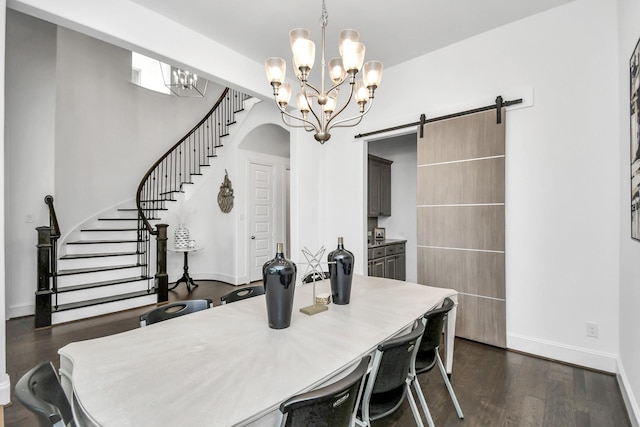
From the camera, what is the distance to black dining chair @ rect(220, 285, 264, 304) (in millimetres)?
2160

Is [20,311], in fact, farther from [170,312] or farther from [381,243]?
[381,243]

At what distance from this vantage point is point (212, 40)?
3.25m

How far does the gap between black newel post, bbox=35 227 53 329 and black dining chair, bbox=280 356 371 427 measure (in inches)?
159

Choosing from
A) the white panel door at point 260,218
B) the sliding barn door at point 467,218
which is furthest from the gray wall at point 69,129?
the sliding barn door at point 467,218

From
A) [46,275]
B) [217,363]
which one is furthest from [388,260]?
[46,275]

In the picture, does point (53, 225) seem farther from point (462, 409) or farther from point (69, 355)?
point (462, 409)

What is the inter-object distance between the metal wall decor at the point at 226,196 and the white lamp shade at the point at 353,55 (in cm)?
441

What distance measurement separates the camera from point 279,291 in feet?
4.97

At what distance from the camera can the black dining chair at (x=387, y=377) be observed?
129 cm

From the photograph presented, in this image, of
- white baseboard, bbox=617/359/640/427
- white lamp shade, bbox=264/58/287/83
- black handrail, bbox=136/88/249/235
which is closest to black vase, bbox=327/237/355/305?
white lamp shade, bbox=264/58/287/83

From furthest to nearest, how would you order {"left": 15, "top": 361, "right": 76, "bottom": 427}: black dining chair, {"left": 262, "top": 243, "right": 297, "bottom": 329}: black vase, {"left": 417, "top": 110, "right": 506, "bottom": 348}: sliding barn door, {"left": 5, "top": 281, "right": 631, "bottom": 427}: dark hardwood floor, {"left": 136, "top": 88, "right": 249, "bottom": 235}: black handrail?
{"left": 136, "top": 88, "right": 249, "bottom": 235}: black handrail, {"left": 417, "top": 110, "right": 506, "bottom": 348}: sliding barn door, {"left": 5, "top": 281, "right": 631, "bottom": 427}: dark hardwood floor, {"left": 262, "top": 243, "right": 297, "bottom": 329}: black vase, {"left": 15, "top": 361, "right": 76, "bottom": 427}: black dining chair

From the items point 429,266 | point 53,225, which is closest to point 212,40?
point 53,225

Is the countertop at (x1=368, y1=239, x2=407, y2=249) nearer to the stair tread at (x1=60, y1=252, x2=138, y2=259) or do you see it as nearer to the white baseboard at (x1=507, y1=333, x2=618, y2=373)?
the white baseboard at (x1=507, y1=333, x2=618, y2=373)

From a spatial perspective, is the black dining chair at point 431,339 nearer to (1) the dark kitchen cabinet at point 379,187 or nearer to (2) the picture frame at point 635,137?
(2) the picture frame at point 635,137
